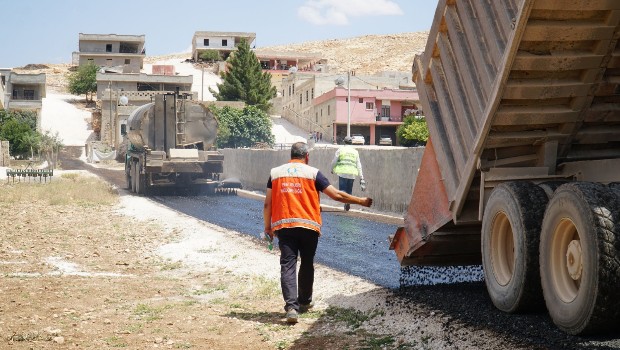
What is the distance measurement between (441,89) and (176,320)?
311 cm

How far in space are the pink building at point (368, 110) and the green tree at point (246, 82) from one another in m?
10.3

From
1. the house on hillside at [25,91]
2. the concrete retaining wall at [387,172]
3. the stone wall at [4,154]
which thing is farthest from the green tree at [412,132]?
the concrete retaining wall at [387,172]

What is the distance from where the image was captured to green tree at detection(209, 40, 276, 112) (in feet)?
259

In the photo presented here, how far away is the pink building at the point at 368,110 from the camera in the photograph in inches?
2630

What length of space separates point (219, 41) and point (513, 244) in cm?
11590

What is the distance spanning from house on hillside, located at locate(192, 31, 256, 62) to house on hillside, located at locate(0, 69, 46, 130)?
144ft

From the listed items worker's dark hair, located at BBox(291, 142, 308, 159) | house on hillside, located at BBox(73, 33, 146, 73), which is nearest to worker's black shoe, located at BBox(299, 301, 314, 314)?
worker's dark hair, located at BBox(291, 142, 308, 159)

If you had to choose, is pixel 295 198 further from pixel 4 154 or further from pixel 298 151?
pixel 4 154

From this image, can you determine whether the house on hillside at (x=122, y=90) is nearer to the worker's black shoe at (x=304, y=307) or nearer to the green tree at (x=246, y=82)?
the green tree at (x=246, y=82)

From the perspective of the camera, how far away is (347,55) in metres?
149

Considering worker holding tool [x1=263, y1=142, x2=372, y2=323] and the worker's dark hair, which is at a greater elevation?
the worker's dark hair

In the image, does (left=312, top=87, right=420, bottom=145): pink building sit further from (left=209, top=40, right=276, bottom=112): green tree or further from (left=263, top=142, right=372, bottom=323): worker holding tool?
(left=263, top=142, right=372, bottom=323): worker holding tool

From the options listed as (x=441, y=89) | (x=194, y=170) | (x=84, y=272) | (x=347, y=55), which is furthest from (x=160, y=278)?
(x=347, y=55)

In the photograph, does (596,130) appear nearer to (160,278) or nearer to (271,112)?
(160,278)
